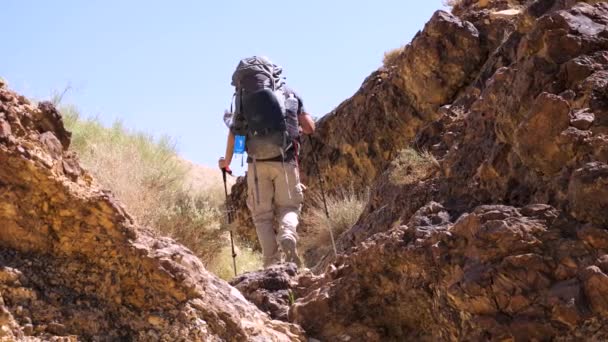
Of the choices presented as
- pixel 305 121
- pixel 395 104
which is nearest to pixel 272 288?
pixel 305 121

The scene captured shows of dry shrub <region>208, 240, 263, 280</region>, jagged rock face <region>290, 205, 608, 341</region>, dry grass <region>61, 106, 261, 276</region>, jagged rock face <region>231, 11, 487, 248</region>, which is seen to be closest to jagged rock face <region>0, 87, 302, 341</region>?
jagged rock face <region>290, 205, 608, 341</region>

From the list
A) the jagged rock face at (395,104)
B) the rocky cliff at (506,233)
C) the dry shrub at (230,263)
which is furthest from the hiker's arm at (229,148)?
the jagged rock face at (395,104)

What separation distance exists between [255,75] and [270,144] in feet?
2.05

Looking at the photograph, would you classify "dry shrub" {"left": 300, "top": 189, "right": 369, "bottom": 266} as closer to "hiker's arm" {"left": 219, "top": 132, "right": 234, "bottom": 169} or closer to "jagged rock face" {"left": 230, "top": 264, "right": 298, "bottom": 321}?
"hiker's arm" {"left": 219, "top": 132, "right": 234, "bottom": 169}

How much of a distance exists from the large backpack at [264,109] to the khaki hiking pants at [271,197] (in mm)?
159

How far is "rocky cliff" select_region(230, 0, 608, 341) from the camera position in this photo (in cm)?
414

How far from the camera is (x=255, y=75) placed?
820 cm

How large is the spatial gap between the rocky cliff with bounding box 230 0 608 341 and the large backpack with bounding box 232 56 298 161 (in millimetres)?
1590

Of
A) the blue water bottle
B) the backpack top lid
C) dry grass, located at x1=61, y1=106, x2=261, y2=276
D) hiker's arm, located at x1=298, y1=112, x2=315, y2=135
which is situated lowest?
the blue water bottle

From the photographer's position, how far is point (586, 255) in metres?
4.12

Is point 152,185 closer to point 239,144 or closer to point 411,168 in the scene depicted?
point 239,144

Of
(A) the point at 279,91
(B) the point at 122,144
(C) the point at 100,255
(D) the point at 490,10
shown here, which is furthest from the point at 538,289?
(B) the point at 122,144

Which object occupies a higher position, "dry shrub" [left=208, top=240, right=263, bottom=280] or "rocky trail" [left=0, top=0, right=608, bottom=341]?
"dry shrub" [left=208, top=240, right=263, bottom=280]

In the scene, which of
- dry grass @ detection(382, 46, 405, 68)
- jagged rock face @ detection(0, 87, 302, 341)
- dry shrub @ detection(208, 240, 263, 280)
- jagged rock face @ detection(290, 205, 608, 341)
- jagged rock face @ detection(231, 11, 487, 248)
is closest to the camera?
jagged rock face @ detection(0, 87, 302, 341)
